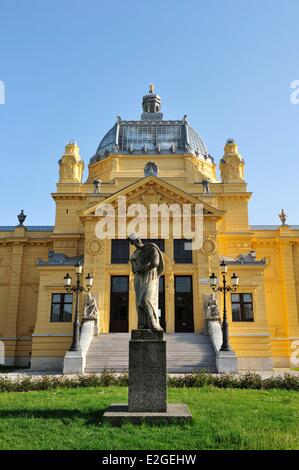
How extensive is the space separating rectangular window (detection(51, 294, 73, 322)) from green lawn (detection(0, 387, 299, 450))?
1563cm

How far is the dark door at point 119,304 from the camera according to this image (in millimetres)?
28812

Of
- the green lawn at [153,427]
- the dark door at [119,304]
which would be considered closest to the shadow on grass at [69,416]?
the green lawn at [153,427]

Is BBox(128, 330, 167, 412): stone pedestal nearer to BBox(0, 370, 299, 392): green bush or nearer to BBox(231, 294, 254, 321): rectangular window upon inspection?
BBox(0, 370, 299, 392): green bush

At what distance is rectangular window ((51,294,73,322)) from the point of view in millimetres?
29141

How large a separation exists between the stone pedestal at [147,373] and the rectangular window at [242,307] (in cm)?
1989

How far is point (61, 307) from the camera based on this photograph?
29.4 m

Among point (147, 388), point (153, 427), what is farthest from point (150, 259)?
point (153, 427)

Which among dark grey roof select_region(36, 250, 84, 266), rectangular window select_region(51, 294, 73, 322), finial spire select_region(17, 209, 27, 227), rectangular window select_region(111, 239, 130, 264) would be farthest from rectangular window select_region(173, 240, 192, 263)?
finial spire select_region(17, 209, 27, 227)

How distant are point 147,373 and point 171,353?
588 inches

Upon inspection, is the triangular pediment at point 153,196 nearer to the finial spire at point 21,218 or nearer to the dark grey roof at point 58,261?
the dark grey roof at point 58,261

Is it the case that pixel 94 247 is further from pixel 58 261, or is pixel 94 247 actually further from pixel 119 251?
pixel 58 261

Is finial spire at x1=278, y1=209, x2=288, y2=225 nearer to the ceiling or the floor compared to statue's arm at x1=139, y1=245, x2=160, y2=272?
nearer to the ceiling
